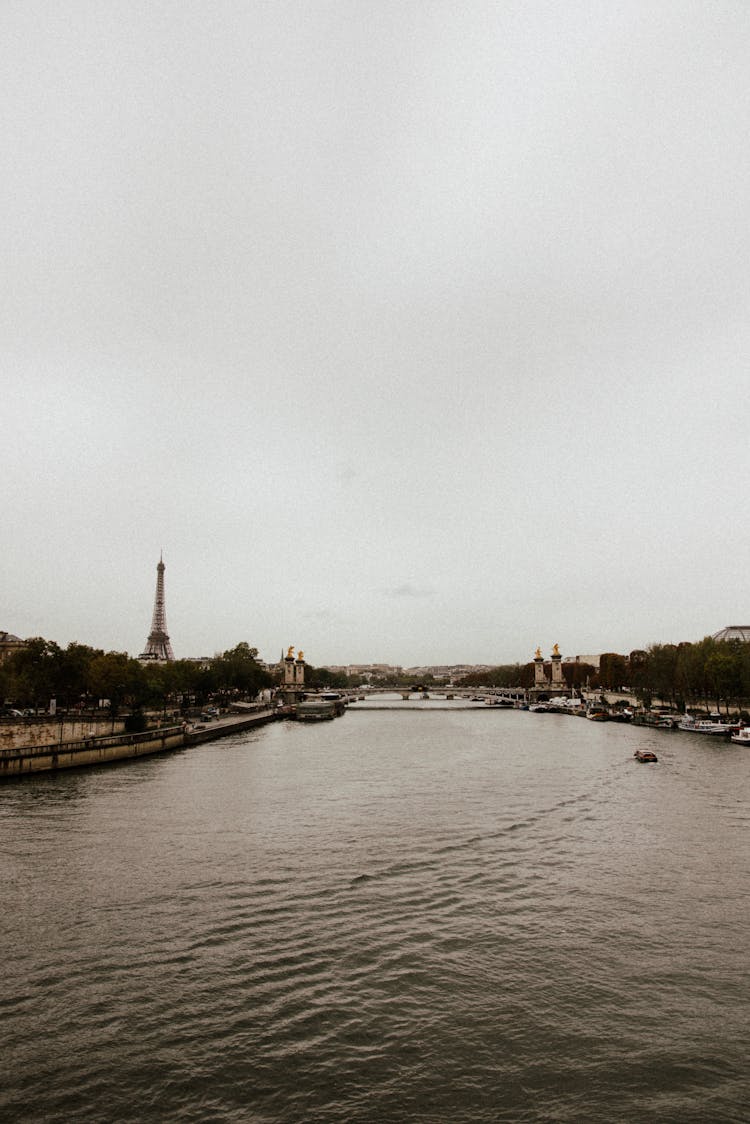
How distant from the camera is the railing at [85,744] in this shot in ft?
166

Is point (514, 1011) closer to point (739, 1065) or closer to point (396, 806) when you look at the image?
point (739, 1065)

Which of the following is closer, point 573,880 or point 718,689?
point 573,880

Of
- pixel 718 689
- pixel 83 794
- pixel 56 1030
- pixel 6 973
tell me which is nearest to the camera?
pixel 56 1030

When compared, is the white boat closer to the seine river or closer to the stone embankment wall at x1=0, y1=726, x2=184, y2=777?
the seine river

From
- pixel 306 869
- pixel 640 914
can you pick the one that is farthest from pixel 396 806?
pixel 640 914

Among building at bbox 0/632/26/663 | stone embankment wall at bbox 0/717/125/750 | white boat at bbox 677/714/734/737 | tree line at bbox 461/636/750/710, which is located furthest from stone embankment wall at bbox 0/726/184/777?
building at bbox 0/632/26/663

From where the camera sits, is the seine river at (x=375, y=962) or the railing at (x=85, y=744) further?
the railing at (x=85, y=744)

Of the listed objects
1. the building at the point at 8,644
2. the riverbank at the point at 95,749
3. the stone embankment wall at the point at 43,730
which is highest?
the building at the point at 8,644

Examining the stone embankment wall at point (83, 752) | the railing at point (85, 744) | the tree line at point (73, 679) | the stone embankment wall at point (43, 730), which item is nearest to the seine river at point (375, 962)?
the stone embankment wall at point (83, 752)

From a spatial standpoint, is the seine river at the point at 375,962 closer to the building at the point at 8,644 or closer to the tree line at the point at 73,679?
the tree line at the point at 73,679

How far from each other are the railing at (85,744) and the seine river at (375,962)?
1302cm

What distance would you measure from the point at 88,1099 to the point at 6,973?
6.20 metres

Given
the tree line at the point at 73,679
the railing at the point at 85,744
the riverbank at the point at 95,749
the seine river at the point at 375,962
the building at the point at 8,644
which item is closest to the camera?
the seine river at the point at 375,962

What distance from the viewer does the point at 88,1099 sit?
41.4ft
